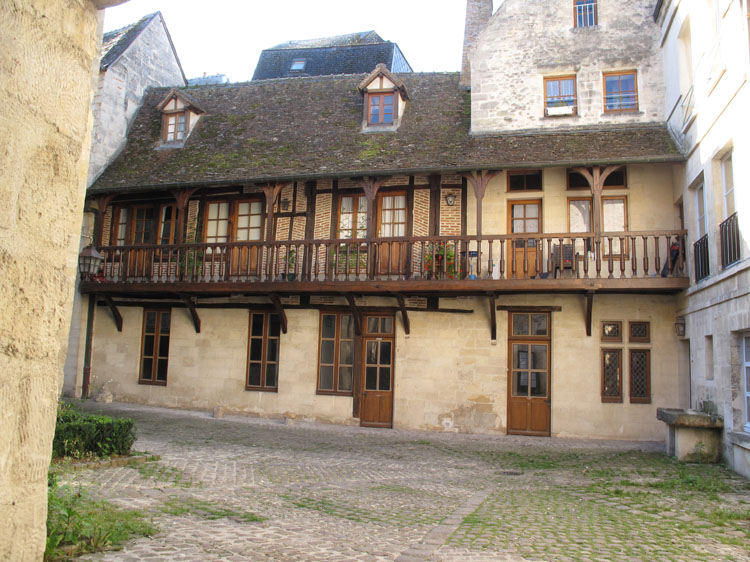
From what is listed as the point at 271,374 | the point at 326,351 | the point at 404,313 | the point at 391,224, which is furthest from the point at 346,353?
the point at 391,224

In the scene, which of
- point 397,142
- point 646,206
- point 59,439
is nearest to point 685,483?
point 646,206

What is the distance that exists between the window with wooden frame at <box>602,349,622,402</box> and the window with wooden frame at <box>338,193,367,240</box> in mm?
5164

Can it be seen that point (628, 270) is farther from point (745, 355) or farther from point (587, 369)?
point (745, 355)

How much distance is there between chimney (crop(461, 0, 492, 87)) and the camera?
49.6 feet

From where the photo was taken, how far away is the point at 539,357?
39.9 feet

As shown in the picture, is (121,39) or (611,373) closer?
(611,373)

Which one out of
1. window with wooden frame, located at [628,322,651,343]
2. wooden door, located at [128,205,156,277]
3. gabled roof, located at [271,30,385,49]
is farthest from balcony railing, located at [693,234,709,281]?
gabled roof, located at [271,30,385,49]

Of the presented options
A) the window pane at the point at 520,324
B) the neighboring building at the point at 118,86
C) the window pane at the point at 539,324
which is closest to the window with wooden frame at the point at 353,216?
the window pane at the point at 520,324

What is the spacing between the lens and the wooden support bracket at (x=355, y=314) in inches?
485

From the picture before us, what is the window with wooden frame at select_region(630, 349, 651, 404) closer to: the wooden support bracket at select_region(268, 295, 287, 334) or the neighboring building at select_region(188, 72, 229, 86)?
the wooden support bracket at select_region(268, 295, 287, 334)

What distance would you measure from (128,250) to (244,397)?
3999mm

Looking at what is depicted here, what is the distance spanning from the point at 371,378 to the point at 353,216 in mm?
3306

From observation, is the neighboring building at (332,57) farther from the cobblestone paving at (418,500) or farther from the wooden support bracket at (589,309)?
the cobblestone paving at (418,500)

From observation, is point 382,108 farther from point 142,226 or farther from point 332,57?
point 332,57
